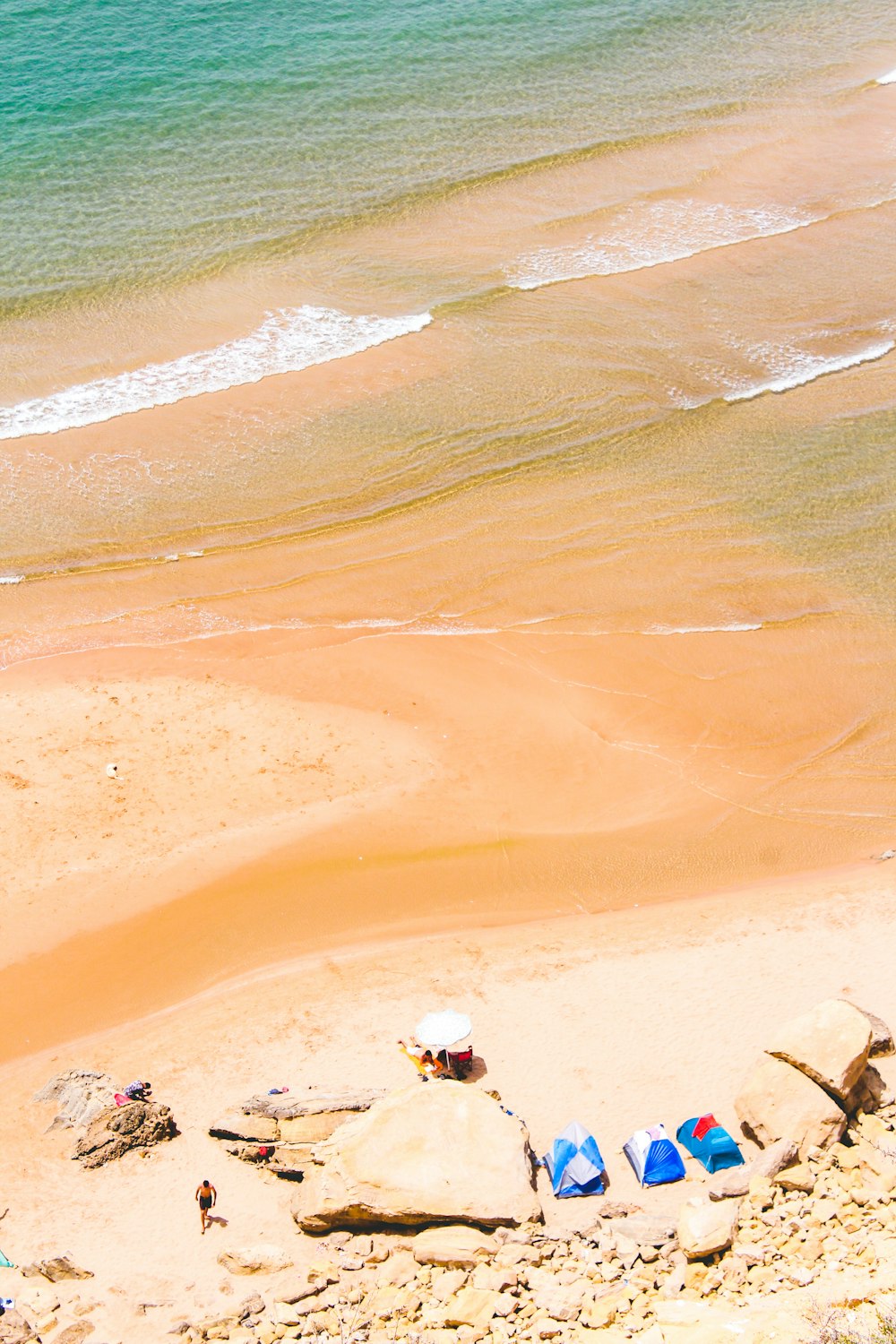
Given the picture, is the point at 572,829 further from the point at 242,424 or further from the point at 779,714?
the point at 242,424

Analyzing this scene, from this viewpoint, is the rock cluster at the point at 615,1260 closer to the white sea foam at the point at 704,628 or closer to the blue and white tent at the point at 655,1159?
the blue and white tent at the point at 655,1159

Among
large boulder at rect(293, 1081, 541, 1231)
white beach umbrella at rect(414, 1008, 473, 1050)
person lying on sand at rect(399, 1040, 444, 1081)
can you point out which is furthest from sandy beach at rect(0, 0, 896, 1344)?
large boulder at rect(293, 1081, 541, 1231)

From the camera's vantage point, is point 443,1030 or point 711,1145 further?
point 443,1030

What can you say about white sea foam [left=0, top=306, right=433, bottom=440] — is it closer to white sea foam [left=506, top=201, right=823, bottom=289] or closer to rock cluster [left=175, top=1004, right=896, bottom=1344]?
white sea foam [left=506, top=201, right=823, bottom=289]

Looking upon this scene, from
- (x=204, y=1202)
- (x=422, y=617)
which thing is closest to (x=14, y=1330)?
(x=204, y=1202)

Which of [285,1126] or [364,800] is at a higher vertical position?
[364,800]

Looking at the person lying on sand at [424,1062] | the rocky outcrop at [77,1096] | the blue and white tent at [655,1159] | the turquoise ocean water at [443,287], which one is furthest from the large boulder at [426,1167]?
the turquoise ocean water at [443,287]

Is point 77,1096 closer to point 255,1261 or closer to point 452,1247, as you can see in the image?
point 255,1261
